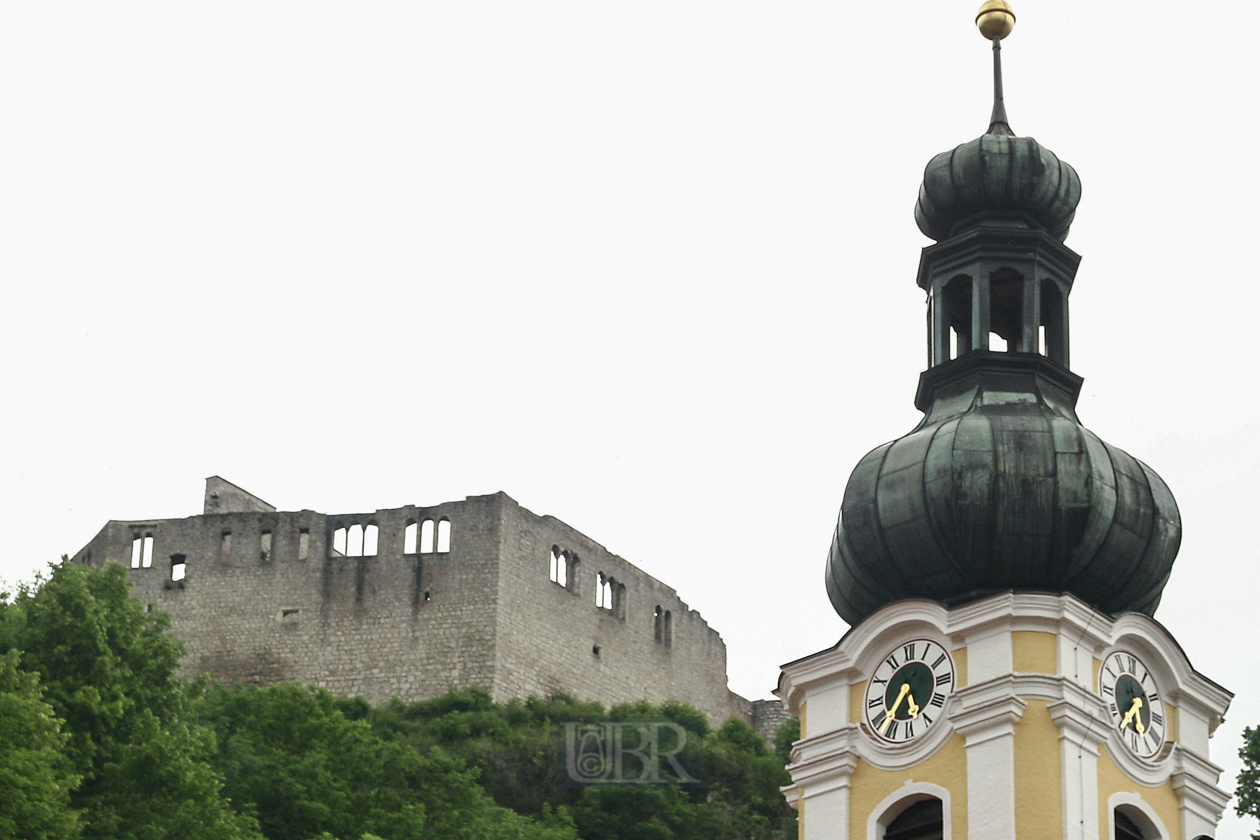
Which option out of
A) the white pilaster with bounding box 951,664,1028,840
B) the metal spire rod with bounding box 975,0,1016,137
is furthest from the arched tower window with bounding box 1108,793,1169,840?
the metal spire rod with bounding box 975,0,1016,137

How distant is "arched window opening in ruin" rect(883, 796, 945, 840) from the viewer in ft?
61.6

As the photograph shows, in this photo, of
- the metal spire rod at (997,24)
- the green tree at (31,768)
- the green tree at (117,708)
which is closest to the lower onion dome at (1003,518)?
the metal spire rod at (997,24)

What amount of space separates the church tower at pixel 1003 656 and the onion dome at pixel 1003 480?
0.01 metres

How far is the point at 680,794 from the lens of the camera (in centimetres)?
4072

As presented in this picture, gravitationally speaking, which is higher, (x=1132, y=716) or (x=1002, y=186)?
(x=1002, y=186)

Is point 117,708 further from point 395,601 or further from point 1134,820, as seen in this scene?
point 395,601

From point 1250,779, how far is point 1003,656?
10020 millimetres

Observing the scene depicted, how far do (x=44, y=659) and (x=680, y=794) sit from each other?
15283 millimetres

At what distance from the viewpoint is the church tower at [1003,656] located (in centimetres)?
1850

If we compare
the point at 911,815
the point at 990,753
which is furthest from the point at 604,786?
the point at 990,753

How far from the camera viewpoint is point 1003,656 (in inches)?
740

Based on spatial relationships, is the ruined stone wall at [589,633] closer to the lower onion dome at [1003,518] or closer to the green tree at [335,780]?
the green tree at [335,780]

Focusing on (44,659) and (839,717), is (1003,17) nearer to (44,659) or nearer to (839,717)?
(839,717)

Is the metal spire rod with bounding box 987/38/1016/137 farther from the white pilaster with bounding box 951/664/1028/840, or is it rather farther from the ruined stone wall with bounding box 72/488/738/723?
the ruined stone wall with bounding box 72/488/738/723
